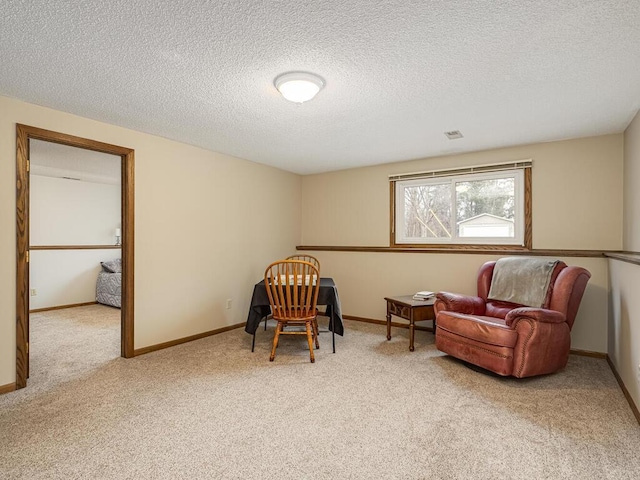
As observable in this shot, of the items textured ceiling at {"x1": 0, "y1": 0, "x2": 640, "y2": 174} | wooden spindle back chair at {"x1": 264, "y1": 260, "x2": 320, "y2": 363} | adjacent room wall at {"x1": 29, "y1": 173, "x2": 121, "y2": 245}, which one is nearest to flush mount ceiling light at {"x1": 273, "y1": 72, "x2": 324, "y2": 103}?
textured ceiling at {"x1": 0, "y1": 0, "x2": 640, "y2": 174}

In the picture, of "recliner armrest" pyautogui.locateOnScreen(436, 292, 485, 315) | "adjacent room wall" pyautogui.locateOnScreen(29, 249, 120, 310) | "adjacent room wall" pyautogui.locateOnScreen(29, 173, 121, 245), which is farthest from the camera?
"adjacent room wall" pyautogui.locateOnScreen(29, 173, 121, 245)

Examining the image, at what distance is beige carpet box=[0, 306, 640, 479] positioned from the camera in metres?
1.71

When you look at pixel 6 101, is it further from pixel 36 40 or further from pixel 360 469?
pixel 360 469

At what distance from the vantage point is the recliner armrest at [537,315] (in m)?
2.67

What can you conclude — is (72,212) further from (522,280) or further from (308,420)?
(522,280)

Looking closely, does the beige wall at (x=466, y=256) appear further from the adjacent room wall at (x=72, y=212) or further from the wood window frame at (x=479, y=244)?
the adjacent room wall at (x=72, y=212)

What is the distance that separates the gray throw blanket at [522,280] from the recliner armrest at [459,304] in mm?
171

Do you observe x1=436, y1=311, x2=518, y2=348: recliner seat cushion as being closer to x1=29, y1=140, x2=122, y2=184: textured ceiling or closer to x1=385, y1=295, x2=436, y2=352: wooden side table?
x1=385, y1=295, x2=436, y2=352: wooden side table

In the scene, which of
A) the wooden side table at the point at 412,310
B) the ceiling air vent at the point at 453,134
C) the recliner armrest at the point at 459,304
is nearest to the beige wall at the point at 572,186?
the ceiling air vent at the point at 453,134

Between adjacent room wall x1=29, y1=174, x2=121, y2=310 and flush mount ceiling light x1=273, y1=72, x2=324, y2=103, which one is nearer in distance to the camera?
flush mount ceiling light x1=273, y1=72, x2=324, y2=103

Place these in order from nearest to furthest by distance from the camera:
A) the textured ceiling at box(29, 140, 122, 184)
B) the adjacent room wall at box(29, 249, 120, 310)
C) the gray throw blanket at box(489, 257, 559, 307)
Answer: the gray throw blanket at box(489, 257, 559, 307)
the textured ceiling at box(29, 140, 122, 184)
the adjacent room wall at box(29, 249, 120, 310)

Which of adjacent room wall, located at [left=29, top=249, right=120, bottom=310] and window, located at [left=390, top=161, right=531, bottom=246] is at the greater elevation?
window, located at [left=390, top=161, right=531, bottom=246]

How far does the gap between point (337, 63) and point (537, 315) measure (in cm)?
232

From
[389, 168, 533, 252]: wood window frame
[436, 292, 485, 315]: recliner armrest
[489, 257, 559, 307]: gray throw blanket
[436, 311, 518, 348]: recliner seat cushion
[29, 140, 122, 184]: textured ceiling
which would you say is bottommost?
[436, 311, 518, 348]: recliner seat cushion
